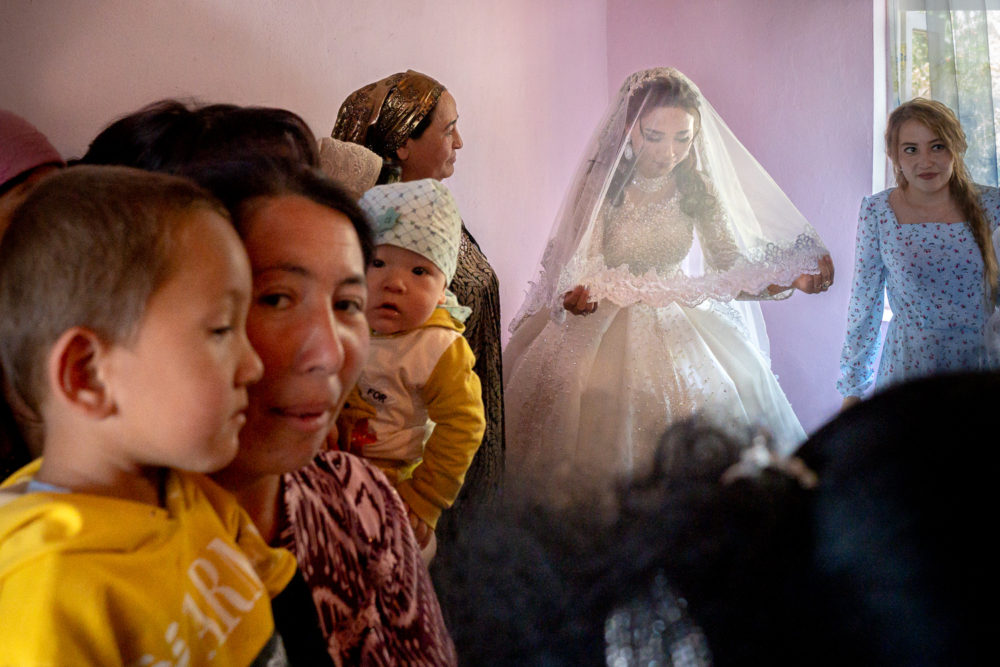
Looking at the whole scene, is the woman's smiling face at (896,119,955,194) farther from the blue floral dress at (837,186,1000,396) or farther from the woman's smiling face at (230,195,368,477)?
the woman's smiling face at (230,195,368,477)

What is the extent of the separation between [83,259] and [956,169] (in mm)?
3152

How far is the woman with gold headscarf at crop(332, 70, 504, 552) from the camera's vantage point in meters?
2.05

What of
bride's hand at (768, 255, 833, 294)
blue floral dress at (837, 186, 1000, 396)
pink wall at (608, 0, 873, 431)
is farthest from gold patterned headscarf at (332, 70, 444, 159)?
pink wall at (608, 0, 873, 431)

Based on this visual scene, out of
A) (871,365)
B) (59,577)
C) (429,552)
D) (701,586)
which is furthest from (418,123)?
(871,365)

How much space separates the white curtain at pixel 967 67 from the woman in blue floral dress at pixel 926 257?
44 centimetres

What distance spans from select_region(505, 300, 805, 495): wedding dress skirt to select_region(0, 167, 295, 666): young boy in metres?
1.87

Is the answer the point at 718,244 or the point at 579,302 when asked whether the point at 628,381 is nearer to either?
the point at 579,302

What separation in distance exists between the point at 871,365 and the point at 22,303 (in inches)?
125

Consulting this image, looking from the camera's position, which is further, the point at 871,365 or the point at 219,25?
the point at 871,365

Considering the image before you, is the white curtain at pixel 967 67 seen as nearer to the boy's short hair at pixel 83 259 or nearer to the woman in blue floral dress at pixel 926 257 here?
the woman in blue floral dress at pixel 926 257

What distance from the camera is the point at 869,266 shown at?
10.3 feet

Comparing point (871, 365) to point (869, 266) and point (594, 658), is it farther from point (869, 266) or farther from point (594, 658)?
point (594, 658)

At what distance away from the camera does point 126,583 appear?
21.8 inches

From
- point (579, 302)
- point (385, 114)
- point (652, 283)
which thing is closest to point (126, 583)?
point (385, 114)
